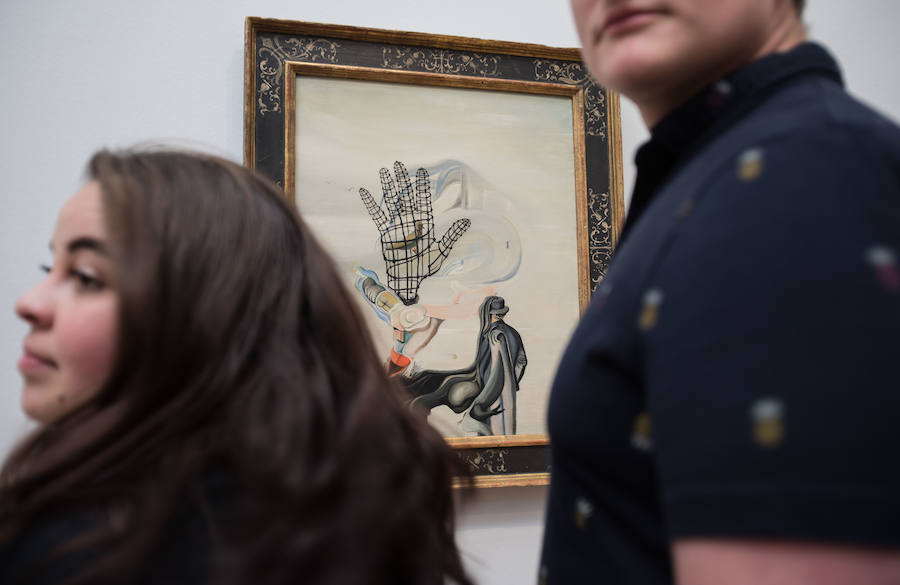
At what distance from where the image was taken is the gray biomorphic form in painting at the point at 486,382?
1.31 metres

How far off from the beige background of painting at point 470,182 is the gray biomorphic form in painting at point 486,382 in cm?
2

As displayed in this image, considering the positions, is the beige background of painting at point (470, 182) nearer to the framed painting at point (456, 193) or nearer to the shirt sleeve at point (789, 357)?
the framed painting at point (456, 193)

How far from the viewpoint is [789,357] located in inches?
13.5

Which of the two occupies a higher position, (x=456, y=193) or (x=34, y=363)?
(x=456, y=193)

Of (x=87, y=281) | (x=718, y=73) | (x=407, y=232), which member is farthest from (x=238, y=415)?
(x=407, y=232)

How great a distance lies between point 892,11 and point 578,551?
1.91 m

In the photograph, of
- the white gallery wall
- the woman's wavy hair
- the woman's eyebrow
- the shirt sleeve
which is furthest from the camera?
the white gallery wall

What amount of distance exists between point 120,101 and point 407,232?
2.15 feet

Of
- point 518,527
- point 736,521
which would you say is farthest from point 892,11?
point 736,521

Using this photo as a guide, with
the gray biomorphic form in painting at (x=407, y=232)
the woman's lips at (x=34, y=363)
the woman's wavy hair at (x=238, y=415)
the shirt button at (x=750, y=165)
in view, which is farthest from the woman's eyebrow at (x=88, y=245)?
the gray biomorphic form in painting at (x=407, y=232)

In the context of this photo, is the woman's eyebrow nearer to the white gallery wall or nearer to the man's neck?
the man's neck

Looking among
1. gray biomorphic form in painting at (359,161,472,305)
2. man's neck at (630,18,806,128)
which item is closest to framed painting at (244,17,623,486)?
gray biomorphic form in painting at (359,161,472,305)

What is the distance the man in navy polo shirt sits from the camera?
1.08 feet

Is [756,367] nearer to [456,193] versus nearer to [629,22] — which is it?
[629,22]
